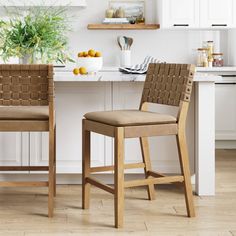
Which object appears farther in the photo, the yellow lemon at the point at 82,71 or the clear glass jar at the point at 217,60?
the clear glass jar at the point at 217,60

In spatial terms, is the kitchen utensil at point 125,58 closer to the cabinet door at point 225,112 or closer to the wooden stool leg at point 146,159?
the cabinet door at point 225,112

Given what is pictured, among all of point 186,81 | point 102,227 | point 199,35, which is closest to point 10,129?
point 102,227

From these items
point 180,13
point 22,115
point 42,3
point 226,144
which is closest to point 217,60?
point 180,13

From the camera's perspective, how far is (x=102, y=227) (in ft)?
10.6

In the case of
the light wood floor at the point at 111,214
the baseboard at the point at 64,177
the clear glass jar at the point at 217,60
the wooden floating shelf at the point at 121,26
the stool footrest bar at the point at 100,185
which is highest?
the wooden floating shelf at the point at 121,26

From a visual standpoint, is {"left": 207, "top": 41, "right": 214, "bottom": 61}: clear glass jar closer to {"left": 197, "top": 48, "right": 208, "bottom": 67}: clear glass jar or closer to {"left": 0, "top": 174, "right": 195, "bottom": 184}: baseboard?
{"left": 197, "top": 48, "right": 208, "bottom": 67}: clear glass jar

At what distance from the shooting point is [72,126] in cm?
415

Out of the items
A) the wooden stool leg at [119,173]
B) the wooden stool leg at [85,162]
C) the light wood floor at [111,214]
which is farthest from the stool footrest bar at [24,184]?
the wooden stool leg at [119,173]

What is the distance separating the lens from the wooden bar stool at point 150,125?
3.21 meters

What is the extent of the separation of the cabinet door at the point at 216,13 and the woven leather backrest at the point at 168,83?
2998mm

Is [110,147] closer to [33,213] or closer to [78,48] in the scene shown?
[33,213]

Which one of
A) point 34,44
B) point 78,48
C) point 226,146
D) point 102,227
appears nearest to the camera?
point 102,227

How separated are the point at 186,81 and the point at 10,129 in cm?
101

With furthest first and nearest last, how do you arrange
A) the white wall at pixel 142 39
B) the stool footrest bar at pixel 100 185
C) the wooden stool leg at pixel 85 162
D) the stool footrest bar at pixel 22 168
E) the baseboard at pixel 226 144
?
the white wall at pixel 142 39 < the baseboard at pixel 226 144 < the stool footrest bar at pixel 22 168 < the wooden stool leg at pixel 85 162 < the stool footrest bar at pixel 100 185
